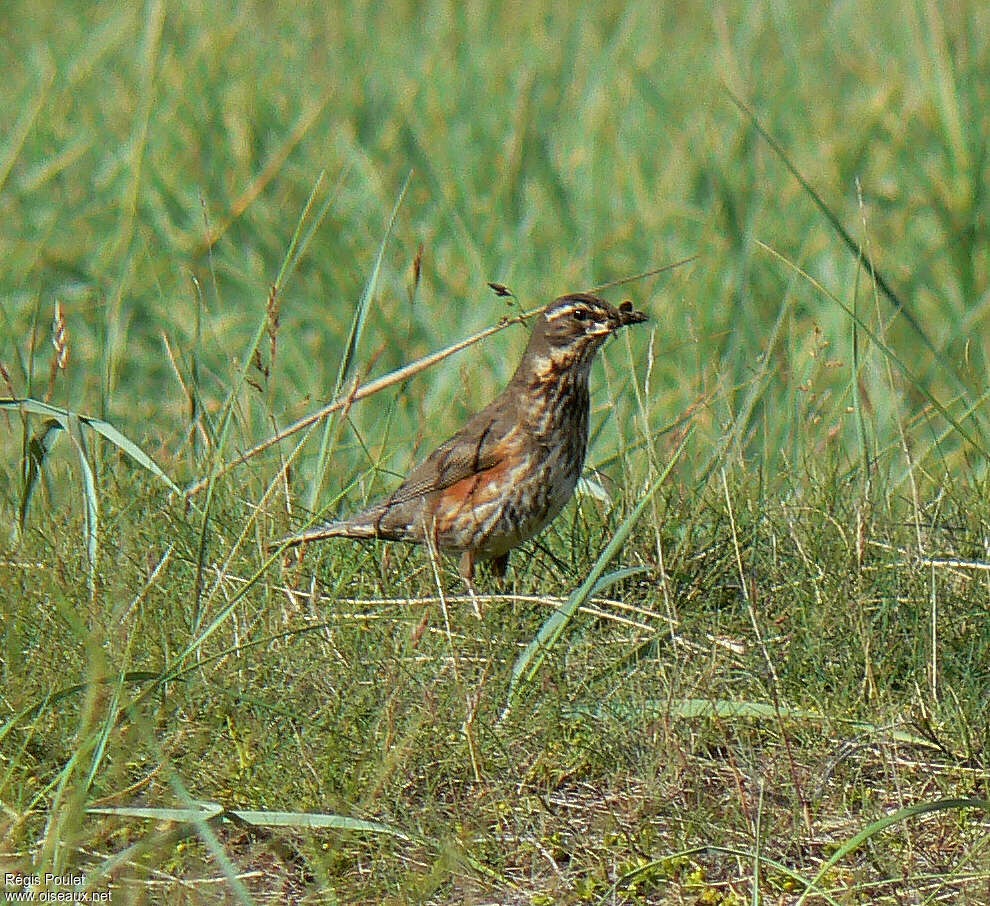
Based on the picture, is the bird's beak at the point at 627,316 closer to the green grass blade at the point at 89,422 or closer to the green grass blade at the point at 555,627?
the green grass blade at the point at 555,627

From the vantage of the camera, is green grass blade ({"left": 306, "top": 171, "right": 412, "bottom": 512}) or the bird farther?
the bird

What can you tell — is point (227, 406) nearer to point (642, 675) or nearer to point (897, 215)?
point (642, 675)

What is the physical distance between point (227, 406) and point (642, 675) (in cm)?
140

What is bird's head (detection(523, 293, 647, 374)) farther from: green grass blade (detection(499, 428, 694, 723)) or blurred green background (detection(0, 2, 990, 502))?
green grass blade (detection(499, 428, 694, 723))

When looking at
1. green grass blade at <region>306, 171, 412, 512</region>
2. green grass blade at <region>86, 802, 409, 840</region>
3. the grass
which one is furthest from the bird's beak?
green grass blade at <region>86, 802, 409, 840</region>

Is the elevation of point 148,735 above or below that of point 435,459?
above

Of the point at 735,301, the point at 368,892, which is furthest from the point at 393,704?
the point at 735,301

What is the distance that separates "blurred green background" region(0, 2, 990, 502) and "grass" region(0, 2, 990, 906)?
1.1 inches

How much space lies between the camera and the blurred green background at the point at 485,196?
7012mm

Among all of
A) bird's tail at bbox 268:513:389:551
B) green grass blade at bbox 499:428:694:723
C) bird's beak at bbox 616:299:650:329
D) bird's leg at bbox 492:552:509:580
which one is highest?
bird's beak at bbox 616:299:650:329

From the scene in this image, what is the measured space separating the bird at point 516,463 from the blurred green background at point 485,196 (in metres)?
0.85

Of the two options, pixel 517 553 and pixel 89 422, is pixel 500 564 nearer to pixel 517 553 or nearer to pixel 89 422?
pixel 517 553

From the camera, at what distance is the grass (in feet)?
10.8

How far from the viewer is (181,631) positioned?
392 cm
